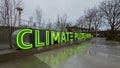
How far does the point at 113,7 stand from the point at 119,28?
6.59m

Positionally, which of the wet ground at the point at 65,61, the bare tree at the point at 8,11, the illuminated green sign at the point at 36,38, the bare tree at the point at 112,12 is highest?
the bare tree at the point at 112,12

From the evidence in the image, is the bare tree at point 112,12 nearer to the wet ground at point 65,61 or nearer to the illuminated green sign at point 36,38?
the illuminated green sign at point 36,38

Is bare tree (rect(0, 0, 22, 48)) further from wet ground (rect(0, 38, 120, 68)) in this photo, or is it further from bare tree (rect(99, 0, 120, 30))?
bare tree (rect(99, 0, 120, 30))

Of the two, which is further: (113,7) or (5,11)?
(113,7)

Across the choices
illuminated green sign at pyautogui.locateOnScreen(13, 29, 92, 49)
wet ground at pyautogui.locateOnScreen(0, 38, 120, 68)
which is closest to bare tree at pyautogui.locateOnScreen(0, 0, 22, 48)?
illuminated green sign at pyautogui.locateOnScreen(13, 29, 92, 49)

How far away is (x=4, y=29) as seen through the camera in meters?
13.1

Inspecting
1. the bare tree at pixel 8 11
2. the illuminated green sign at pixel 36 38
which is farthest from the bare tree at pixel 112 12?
the bare tree at pixel 8 11

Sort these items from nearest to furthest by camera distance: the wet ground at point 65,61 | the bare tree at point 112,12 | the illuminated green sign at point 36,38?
the wet ground at point 65,61, the illuminated green sign at point 36,38, the bare tree at point 112,12

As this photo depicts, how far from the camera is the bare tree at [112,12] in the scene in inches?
1372

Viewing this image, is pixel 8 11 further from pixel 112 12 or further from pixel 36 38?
pixel 112 12

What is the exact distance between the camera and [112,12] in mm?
35531

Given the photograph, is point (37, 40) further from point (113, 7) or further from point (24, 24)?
point (113, 7)

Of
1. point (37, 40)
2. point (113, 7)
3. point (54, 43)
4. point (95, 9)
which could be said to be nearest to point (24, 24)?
point (54, 43)

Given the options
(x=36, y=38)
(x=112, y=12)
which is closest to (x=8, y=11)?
(x=36, y=38)
